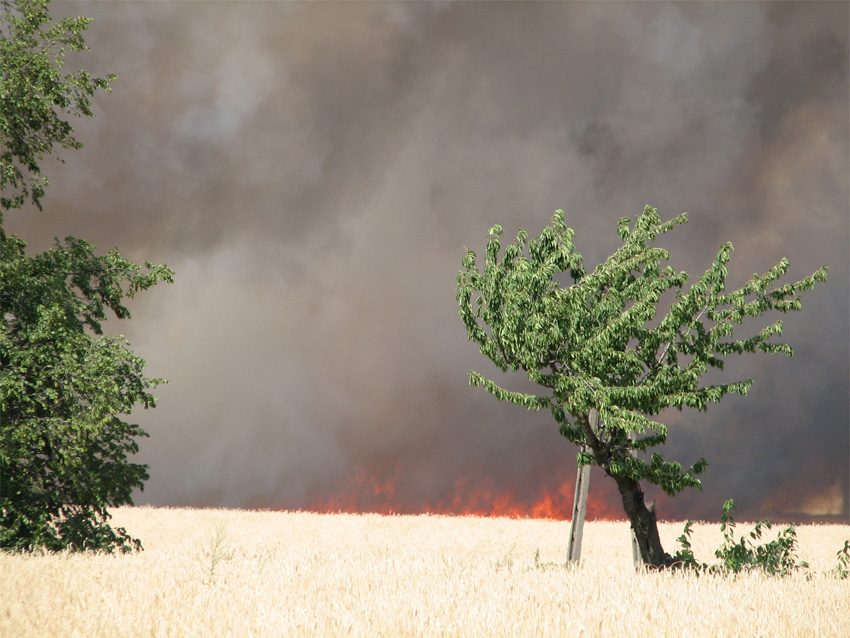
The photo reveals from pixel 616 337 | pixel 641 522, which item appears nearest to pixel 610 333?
pixel 616 337

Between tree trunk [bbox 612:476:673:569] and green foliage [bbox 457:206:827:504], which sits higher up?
green foliage [bbox 457:206:827:504]

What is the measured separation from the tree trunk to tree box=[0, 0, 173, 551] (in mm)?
11010

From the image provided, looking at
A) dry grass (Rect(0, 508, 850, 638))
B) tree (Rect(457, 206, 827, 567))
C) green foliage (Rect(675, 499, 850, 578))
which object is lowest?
dry grass (Rect(0, 508, 850, 638))

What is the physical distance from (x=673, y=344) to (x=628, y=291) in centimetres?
167

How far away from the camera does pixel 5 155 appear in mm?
Result: 15195

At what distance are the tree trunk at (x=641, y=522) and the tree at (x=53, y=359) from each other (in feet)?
36.1

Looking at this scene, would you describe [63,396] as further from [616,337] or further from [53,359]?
[616,337]

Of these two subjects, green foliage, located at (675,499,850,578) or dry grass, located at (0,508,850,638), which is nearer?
dry grass, located at (0,508,850,638)

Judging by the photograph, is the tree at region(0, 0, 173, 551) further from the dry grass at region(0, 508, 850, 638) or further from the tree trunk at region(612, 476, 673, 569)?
the tree trunk at region(612, 476, 673, 569)

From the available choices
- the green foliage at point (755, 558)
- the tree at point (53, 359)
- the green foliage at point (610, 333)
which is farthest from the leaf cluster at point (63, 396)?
the green foliage at point (755, 558)

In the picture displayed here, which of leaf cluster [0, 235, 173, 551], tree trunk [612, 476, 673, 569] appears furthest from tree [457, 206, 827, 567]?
leaf cluster [0, 235, 173, 551]

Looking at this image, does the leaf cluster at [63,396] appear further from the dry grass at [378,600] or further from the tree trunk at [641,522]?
the tree trunk at [641,522]

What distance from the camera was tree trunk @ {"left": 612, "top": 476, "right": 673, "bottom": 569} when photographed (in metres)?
14.6

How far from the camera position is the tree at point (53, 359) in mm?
13641
